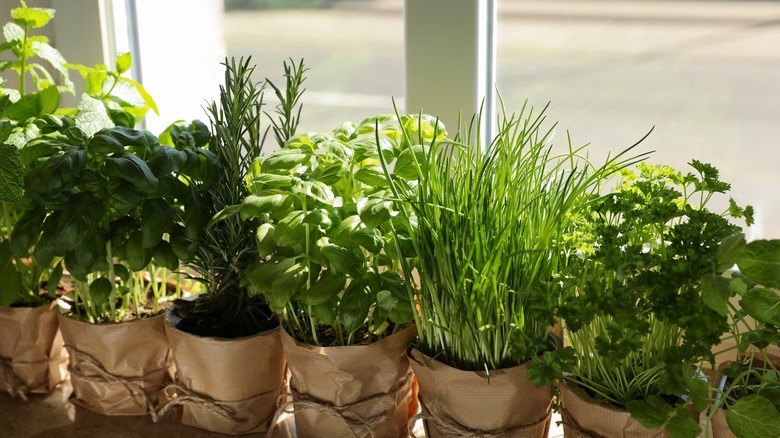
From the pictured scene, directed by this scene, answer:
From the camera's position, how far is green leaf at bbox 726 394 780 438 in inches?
25.9

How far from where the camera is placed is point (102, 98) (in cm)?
110

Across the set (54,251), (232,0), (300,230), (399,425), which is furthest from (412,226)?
(232,0)

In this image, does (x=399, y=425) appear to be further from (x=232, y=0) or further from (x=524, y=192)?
(x=232, y=0)

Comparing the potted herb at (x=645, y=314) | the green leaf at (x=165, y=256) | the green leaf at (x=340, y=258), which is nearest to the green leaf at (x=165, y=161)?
the green leaf at (x=165, y=256)

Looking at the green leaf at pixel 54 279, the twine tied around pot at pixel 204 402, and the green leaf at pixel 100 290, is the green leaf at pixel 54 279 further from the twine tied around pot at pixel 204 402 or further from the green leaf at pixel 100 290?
the twine tied around pot at pixel 204 402

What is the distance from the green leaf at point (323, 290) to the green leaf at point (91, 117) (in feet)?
1.27

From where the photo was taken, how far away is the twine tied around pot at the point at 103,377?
40.1 inches

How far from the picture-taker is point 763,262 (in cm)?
65

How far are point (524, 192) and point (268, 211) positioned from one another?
0.84 ft

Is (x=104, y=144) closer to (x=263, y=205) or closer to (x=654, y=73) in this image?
(x=263, y=205)

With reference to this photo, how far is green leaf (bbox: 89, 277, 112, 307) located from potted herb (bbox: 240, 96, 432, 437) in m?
0.22

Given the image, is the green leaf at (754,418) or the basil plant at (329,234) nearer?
the green leaf at (754,418)

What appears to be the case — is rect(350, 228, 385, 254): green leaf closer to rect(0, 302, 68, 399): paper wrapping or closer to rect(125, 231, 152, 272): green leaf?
rect(125, 231, 152, 272): green leaf

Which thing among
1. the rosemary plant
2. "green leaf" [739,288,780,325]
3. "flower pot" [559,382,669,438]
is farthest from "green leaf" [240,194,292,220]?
"green leaf" [739,288,780,325]
